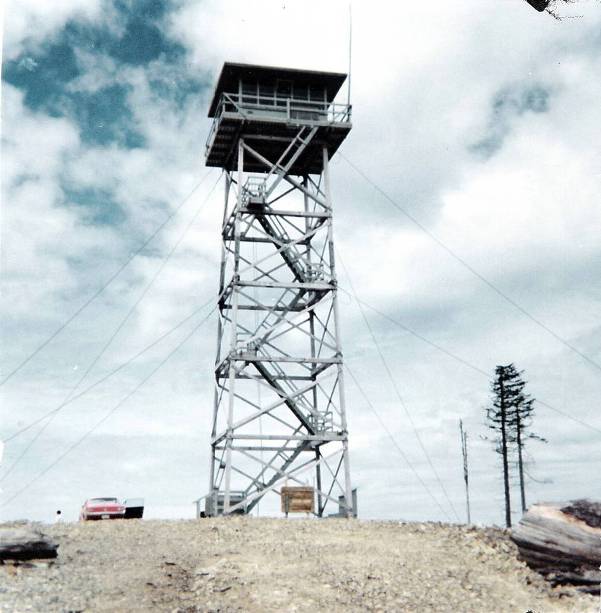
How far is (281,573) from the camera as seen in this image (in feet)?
41.3

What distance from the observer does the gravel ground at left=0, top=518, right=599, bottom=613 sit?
1118cm

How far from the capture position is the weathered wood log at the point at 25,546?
13109 mm

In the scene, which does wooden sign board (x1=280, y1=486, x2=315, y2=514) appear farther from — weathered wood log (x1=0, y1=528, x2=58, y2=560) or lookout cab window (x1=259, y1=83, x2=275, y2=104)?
lookout cab window (x1=259, y1=83, x2=275, y2=104)

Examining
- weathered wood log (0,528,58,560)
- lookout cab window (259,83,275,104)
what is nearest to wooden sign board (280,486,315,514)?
weathered wood log (0,528,58,560)

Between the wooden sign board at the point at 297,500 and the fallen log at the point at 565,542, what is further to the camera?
the wooden sign board at the point at 297,500

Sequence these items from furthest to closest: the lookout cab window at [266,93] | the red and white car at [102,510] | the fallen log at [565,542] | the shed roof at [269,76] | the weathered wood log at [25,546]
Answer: the lookout cab window at [266,93] → the shed roof at [269,76] → the red and white car at [102,510] → the weathered wood log at [25,546] → the fallen log at [565,542]

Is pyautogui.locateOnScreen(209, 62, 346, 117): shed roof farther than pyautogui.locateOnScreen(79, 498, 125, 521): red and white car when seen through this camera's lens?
Yes

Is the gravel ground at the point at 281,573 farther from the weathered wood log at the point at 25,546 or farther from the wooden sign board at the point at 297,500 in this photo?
the wooden sign board at the point at 297,500

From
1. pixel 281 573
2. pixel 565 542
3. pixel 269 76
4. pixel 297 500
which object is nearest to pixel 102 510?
pixel 297 500

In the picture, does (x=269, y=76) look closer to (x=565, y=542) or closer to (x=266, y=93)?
(x=266, y=93)

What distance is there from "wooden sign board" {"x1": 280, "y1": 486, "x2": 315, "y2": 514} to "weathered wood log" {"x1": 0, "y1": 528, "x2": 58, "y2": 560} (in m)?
10.9

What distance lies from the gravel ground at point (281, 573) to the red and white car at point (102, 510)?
28.0ft

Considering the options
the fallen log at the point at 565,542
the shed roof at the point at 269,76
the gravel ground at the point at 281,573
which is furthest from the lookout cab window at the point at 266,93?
the fallen log at the point at 565,542

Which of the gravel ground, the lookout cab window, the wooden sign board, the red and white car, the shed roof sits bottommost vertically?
the gravel ground
